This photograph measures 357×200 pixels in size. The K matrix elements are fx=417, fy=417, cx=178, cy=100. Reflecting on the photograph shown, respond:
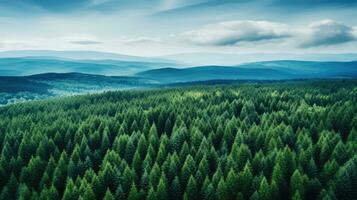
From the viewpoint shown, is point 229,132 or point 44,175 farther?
point 229,132

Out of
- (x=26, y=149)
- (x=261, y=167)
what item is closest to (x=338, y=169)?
(x=261, y=167)

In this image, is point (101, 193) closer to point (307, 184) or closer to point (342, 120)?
point (307, 184)

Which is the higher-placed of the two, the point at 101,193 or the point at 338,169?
the point at 338,169

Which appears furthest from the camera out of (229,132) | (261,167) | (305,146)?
(229,132)

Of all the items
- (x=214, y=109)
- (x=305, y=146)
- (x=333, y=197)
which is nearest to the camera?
(x=333, y=197)

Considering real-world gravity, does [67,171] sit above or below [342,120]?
below

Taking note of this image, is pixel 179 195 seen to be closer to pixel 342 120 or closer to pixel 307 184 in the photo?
pixel 307 184

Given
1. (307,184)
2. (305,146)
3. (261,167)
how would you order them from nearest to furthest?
1. (307,184)
2. (261,167)
3. (305,146)

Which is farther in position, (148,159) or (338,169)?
(148,159)

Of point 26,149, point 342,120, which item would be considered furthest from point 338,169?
point 26,149

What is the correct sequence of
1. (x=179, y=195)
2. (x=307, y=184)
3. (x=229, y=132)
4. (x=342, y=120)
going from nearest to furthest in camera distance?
(x=307, y=184), (x=179, y=195), (x=229, y=132), (x=342, y=120)
